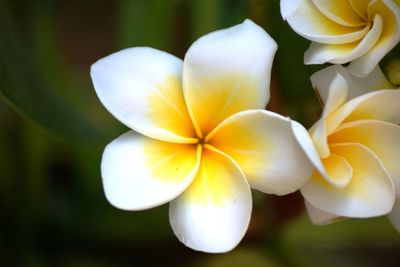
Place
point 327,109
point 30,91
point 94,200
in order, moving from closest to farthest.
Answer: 1. point 327,109
2. point 30,91
3. point 94,200

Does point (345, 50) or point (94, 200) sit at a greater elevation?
point (345, 50)

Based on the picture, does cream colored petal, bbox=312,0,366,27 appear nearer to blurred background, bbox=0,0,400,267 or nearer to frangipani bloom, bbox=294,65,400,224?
frangipani bloom, bbox=294,65,400,224

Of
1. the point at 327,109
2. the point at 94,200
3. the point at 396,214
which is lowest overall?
the point at 94,200

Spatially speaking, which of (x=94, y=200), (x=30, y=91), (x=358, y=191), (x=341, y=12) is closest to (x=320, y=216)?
(x=358, y=191)

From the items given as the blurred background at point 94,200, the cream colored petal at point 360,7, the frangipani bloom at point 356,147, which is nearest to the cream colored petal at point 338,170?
the frangipani bloom at point 356,147

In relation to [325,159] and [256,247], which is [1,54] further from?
[256,247]

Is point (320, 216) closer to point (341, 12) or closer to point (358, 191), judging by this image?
point (358, 191)

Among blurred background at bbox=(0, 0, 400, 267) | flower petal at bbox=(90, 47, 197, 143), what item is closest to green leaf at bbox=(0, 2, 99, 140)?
blurred background at bbox=(0, 0, 400, 267)
